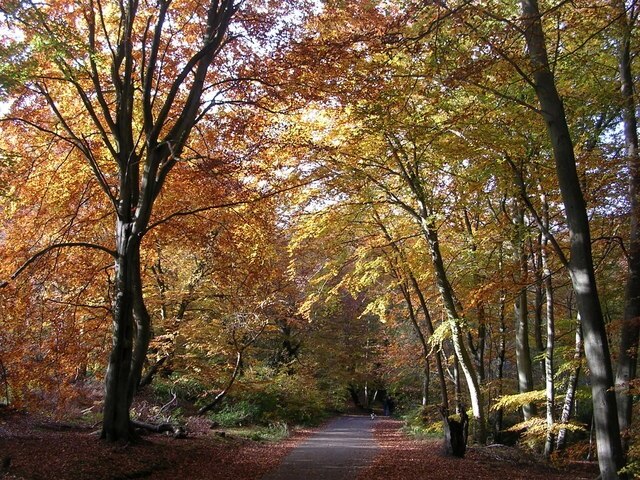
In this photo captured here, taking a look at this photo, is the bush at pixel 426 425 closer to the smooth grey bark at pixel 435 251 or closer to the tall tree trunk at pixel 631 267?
the smooth grey bark at pixel 435 251

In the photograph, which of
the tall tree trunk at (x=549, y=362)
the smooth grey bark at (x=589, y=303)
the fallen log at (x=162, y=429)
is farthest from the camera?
the tall tree trunk at (x=549, y=362)

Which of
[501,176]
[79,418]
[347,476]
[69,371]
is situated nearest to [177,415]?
[79,418]

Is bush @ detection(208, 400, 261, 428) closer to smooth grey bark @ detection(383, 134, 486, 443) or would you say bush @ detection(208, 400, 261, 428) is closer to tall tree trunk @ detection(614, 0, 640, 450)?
smooth grey bark @ detection(383, 134, 486, 443)

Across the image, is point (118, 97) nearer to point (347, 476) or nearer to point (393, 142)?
point (393, 142)

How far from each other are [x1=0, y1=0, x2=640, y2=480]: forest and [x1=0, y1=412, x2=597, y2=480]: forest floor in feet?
2.03

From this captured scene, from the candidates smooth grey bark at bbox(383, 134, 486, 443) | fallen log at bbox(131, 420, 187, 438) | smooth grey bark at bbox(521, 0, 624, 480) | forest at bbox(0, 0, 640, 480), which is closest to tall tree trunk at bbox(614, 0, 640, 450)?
forest at bbox(0, 0, 640, 480)

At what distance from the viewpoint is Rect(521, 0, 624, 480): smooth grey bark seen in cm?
629

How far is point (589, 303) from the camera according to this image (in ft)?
20.7

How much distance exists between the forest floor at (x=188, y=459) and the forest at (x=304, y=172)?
2.03ft

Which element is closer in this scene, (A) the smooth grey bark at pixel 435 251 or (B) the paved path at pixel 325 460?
(B) the paved path at pixel 325 460

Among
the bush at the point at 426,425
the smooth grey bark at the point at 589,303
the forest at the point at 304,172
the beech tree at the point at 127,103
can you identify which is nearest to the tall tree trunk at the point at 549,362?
the forest at the point at 304,172

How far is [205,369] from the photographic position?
634 inches

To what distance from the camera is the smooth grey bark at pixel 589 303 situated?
629cm

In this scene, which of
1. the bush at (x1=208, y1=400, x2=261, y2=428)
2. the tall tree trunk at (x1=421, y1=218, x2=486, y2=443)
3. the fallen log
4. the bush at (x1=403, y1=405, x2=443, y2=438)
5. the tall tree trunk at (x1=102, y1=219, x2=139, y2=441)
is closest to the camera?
the tall tree trunk at (x1=102, y1=219, x2=139, y2=441)
